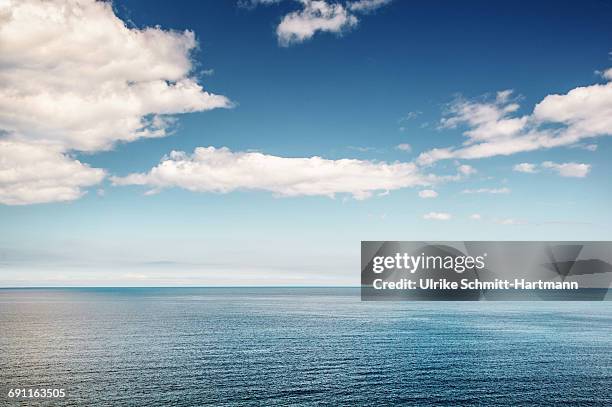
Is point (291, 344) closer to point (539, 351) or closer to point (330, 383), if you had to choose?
point (330, 383)

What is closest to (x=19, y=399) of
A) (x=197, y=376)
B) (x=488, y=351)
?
(x=197, y=376)

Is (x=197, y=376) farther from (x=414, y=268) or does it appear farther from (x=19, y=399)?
(x=414, y=268)

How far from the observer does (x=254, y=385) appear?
71000 mm

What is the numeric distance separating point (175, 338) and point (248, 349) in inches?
1114

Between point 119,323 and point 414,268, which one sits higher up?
point 414,268

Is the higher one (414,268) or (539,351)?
(414,268)

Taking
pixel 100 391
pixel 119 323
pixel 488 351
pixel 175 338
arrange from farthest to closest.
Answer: pixel 119 323 → pixel 175 338 → pixel 488 351 → pixel 100 391

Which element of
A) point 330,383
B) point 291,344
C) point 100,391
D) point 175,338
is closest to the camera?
point 100,391

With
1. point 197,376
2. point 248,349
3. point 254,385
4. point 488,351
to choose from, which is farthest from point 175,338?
point 488,351

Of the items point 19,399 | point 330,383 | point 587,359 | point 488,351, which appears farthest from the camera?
point 488,351

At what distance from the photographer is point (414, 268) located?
228 feet

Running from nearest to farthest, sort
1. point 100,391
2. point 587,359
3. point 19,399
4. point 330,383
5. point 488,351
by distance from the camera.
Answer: point 19,399
point 100,391
point 330,383
point 587,359
point 488,351

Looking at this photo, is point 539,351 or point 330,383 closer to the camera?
point 330,383

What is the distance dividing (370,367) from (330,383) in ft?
45.1
